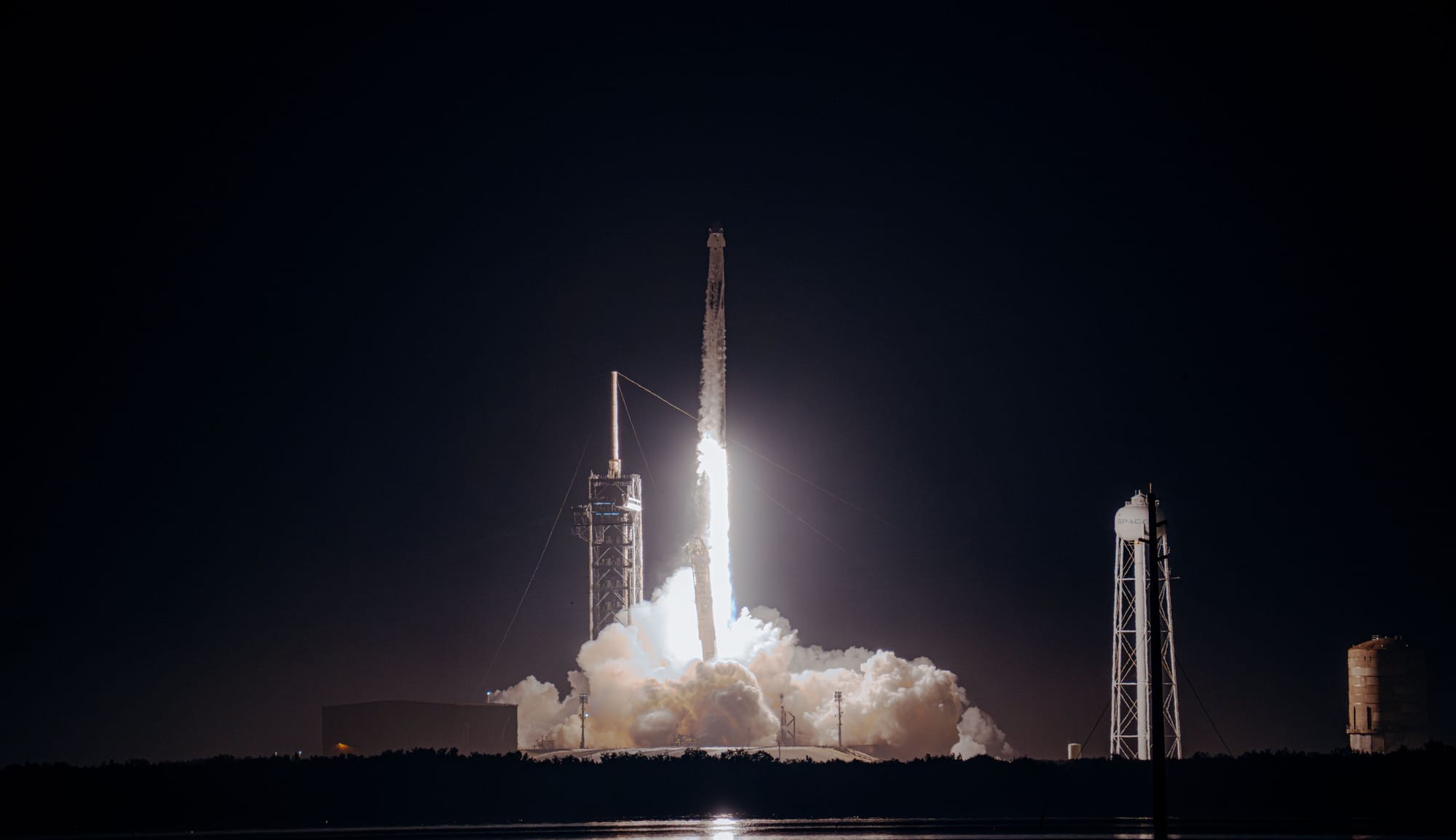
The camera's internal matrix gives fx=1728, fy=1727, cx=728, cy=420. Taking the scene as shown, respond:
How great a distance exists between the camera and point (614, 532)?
11800 centimetres

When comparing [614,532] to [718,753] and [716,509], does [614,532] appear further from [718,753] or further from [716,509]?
[718,753]

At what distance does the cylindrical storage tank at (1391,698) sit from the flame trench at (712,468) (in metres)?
40.8

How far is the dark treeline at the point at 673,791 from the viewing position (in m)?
73.9

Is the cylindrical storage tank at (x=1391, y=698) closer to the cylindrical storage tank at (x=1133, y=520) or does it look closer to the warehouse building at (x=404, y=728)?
the cylindrical storage tank at (x=1133, y=520)

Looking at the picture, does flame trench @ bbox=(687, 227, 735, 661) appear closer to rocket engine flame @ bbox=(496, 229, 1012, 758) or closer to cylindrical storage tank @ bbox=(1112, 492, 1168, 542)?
rocket engine flame @ bbox=(496, 229, 1012, 758)

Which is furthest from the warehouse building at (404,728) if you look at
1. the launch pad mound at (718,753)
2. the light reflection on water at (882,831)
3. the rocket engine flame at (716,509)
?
the light reflection on water at (882,831)

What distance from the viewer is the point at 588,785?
81125mm

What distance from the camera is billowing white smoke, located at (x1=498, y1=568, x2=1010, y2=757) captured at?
356 feet

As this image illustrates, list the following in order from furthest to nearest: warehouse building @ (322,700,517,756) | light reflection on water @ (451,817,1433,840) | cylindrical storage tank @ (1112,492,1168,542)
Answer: warehouse building @ (322,700,517,756)
cylindrical storage tank @ (1112,492,1168,542)
light reflection on water @ (451,817,1433,840)

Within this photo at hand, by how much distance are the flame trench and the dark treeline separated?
31584mm

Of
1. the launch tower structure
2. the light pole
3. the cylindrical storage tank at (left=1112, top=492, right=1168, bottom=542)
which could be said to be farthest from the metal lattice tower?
the launch tower structure

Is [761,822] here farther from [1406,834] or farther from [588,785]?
[1406,834]

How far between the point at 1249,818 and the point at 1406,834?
37.0 ft

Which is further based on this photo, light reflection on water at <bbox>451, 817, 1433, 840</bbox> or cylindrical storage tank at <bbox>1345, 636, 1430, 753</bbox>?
cylindrical storage tank at <bbox>1345, 636, 1430, 753</bbox>
